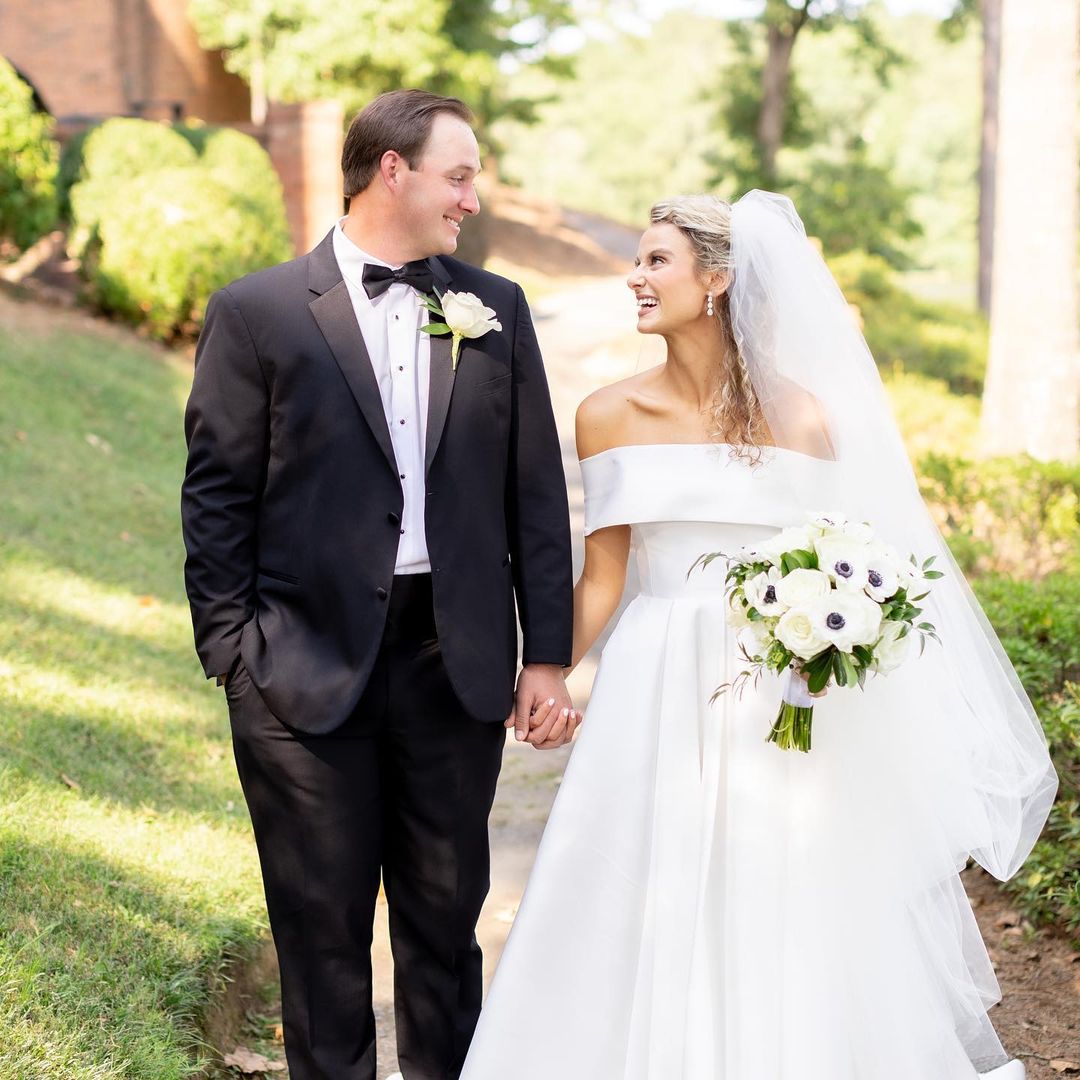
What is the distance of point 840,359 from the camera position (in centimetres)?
368

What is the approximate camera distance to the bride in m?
3.34

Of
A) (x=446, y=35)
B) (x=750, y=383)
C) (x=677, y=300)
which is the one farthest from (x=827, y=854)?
Answer: (x=446, y=35)

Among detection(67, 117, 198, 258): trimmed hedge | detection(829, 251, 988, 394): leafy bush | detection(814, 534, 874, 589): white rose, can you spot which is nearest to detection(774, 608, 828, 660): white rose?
detection(814, 534, 874, 589): white rose

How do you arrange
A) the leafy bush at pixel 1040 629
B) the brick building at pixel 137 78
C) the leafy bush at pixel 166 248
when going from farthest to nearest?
the brick building at pixel 137 78, the leafy bush at pixel 166 248, the leafy bush at pixel 1040 629

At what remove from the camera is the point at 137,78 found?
19172 mm

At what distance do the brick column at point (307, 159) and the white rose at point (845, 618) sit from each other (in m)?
15.3

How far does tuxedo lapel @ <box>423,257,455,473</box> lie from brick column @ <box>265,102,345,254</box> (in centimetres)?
1478

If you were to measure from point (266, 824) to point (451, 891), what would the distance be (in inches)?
19.8

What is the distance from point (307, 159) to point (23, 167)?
5382mm

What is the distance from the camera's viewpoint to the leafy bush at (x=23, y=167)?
12.4m

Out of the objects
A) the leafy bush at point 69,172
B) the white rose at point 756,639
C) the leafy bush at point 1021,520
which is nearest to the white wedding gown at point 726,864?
the white rose at point 756,639

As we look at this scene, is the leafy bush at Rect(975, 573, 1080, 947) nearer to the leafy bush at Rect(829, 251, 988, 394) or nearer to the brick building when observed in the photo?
the leafy bush at Rect(829, 251, 988, 394)

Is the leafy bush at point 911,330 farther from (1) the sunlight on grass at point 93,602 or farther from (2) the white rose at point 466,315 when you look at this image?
(2) the white rose at point 466,315

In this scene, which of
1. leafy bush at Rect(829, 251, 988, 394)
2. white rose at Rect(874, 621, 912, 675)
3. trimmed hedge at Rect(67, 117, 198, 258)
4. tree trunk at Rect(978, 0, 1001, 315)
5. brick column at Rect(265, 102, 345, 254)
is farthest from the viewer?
tree trunk at Rect(978, 0, 1001, 315)
